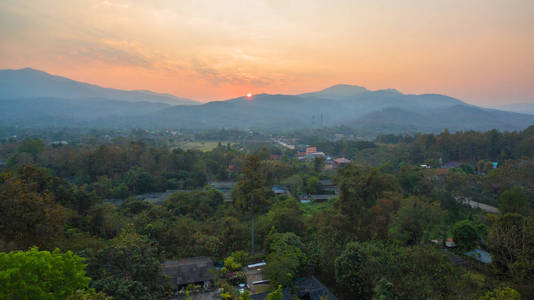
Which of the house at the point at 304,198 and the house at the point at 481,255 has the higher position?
the house at the point at 481,255

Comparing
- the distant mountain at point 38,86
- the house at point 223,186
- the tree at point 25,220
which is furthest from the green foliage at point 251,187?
the distant mountain at point 38,86

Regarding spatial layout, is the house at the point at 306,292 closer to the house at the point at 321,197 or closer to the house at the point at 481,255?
the house at the point at 481,255

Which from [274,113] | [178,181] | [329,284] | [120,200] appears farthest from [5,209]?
[274,113]

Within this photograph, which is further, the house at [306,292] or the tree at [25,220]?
the house at [306,292]

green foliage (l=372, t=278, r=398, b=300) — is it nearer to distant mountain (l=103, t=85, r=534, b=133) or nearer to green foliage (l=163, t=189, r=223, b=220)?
green foliage (l=163, t=189, r=223, b=220)

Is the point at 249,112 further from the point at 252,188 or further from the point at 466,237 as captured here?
the point at 466,237

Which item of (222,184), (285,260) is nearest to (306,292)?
(285,260)

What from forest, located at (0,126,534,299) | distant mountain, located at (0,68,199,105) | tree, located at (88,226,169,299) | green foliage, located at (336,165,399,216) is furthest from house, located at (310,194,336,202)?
distant mountain, located at (0,68,199,105)
